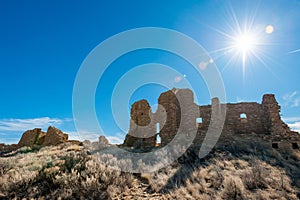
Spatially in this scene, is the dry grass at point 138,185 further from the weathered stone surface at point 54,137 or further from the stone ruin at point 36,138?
the stone ruin at point 36,138

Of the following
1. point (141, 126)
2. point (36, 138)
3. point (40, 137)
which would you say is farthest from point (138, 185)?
point (36, 138)

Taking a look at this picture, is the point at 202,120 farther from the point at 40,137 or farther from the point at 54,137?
the point at 40,137

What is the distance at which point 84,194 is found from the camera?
483cm

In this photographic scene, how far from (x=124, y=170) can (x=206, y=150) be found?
19.6ft

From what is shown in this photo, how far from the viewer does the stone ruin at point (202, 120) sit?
15273mm

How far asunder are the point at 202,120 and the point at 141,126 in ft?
18.2

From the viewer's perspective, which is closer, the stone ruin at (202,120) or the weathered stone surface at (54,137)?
the stone ruin at (202,120)

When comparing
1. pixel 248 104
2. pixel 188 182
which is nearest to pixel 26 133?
pixel 188 182

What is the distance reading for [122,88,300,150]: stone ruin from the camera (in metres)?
15.3

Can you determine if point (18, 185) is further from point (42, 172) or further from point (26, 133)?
point (26, 133)

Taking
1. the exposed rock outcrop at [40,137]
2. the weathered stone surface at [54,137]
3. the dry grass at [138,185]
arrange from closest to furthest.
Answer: the dry grass at [138,185] → the weathered stone surface at [54,137] → the exposed rock outcrop at [40,137]

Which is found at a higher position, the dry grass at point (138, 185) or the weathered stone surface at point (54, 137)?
the weathered stone surface at point (54, 137)

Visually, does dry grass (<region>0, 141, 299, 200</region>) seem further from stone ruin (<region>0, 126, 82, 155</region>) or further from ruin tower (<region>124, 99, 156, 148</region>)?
stone ruin (<region>0, 126, 82, 155</region>)

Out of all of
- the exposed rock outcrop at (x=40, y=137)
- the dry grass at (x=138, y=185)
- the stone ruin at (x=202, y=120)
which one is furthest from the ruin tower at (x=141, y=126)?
the dry grass at (x=138, y=185)
